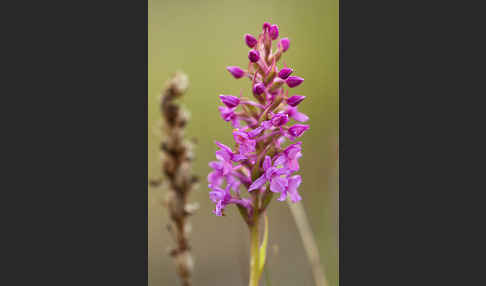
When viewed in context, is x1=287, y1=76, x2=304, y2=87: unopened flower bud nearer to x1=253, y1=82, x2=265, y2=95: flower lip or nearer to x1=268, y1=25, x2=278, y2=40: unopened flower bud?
x1=253, y1=82, x2=265, y2=95: flower lip

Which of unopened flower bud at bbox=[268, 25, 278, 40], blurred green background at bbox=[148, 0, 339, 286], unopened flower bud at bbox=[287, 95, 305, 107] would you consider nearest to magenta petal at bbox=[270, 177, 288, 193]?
unopened flower bud at bbox=[287, 95, 305, 107]

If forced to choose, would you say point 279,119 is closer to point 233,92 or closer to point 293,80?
point 293,80

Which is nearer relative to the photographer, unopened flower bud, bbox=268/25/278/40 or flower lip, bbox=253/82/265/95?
flower lip, bbox=253/82/265/95

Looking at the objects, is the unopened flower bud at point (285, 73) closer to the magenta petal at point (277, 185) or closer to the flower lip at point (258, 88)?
the flower lip at point (258, 88)

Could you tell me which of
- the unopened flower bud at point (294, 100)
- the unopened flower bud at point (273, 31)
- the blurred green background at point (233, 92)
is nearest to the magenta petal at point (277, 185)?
the unopened flower bud at point (294, 100)
